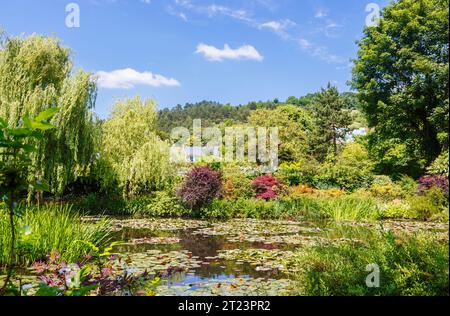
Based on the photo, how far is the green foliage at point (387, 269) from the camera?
3062mm

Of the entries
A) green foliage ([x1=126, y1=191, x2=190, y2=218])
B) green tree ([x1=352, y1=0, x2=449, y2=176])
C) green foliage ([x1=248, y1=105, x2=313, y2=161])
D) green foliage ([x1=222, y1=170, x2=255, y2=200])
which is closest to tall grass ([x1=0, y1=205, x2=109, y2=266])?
green foliage ([x1=126, y1=191, x2=190, y2=218])

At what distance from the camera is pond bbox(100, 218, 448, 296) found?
4633 millimetres

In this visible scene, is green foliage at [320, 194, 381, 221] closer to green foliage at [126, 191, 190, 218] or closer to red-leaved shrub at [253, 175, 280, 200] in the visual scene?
red-leaved shrub at [253, 175, 280, 200]

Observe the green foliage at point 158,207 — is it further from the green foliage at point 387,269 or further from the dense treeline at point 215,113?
the dense treeline at point 215,113

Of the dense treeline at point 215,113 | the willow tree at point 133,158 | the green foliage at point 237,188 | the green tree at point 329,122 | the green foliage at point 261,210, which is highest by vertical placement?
the dense treeline at point 215,113

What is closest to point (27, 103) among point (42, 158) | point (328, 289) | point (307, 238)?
point (42, 158)

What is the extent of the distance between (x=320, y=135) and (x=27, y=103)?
1052 inches

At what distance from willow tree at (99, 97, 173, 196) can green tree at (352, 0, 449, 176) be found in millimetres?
12205

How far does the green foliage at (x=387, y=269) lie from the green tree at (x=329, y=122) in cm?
2833

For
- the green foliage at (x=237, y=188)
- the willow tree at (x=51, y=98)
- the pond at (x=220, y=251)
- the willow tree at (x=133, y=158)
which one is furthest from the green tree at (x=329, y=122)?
the willow tree at (x=51, y=98)

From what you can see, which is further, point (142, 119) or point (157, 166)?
point (142, 119)

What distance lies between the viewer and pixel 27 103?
35.2 ft
